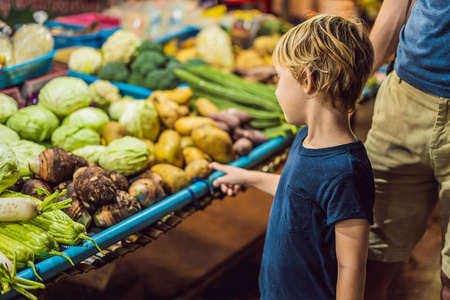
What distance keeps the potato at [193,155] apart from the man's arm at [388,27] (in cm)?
96

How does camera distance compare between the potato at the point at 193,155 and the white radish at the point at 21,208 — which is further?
the potato at the point at 193,155

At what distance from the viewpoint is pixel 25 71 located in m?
2.45

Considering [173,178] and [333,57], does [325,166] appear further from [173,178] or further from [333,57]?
[173,178]

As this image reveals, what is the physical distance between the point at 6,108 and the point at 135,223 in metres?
1.03

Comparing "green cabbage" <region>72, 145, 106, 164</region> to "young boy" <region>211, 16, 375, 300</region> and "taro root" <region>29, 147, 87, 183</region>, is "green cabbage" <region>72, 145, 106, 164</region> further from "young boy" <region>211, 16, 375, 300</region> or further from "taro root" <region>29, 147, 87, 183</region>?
"young boy" <region>211, 16, 375, 300</region>

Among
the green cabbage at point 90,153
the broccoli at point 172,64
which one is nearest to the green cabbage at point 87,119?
the green cabbage at point 90,153

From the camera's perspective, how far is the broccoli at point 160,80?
291cm

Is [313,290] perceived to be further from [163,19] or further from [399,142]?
[163,19]

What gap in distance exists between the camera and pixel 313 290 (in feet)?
4.89

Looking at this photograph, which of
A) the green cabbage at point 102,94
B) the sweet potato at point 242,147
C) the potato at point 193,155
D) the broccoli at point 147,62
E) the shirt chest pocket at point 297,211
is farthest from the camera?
the broccoli at point 147,62

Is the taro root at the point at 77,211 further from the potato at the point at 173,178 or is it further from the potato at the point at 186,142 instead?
the potato at the point at 186,142

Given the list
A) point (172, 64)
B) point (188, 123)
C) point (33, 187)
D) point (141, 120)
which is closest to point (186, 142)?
point (188, 123)

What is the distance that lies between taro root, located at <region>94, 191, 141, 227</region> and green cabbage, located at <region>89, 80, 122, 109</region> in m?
1.03

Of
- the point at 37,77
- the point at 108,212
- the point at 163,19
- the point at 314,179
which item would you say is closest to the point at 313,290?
the point at 314,179
